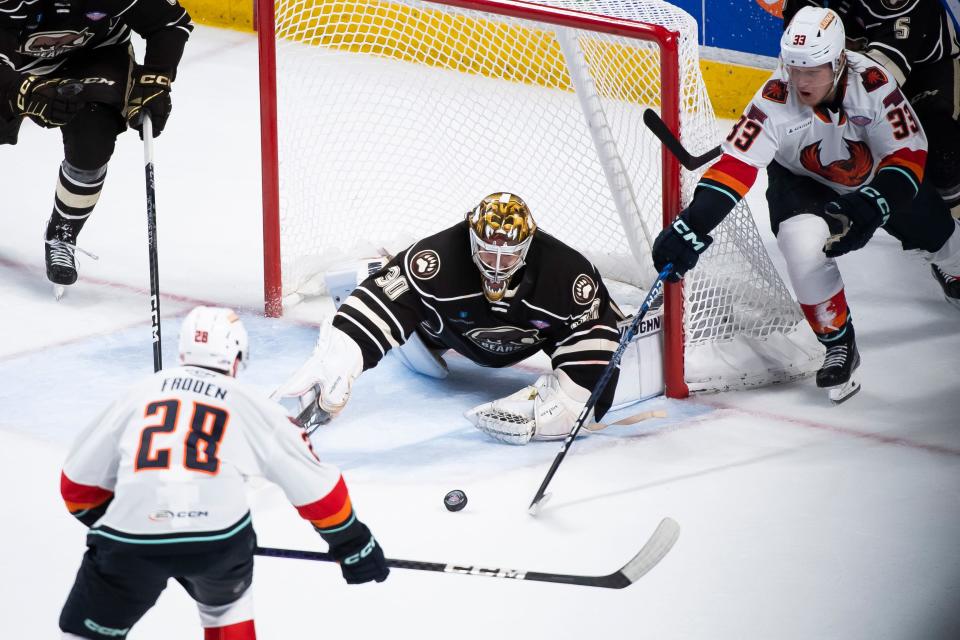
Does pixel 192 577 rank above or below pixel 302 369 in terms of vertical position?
above

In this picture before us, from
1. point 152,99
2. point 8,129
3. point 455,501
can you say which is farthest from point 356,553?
point 8,129

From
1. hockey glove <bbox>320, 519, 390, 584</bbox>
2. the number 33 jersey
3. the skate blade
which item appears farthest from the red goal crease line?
hockey glove <bbox>320, 519, 390, 584</bbox>

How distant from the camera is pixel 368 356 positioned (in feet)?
13.0

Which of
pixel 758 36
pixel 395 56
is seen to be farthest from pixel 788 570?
pixel 758 36

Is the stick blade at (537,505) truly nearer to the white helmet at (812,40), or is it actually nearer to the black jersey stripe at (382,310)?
the black jersey stripe at (382,310)

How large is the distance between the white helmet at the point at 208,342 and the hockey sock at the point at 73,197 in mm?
2360

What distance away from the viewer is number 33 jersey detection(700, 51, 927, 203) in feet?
13.1

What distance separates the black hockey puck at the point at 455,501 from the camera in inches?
140

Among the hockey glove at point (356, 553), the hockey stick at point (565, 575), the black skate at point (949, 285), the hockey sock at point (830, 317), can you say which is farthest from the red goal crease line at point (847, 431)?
the hockey glove at point (356, 553)

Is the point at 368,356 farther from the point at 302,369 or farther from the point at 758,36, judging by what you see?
the point at 758,36

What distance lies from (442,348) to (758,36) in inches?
97.1

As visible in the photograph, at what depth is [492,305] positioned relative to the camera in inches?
154

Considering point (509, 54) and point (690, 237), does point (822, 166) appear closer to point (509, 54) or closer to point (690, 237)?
point (690, 237)

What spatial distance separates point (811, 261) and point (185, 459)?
221 cm
